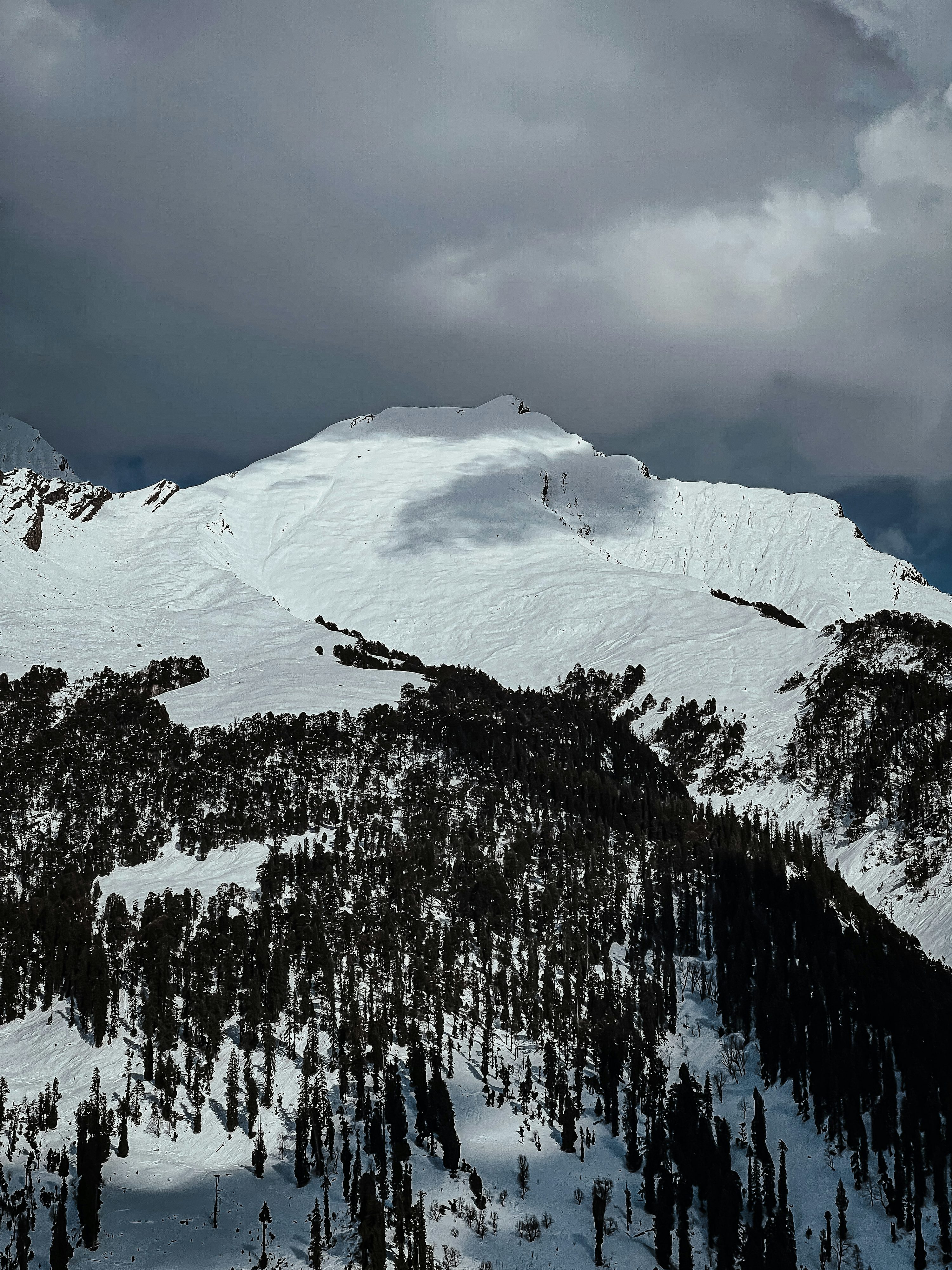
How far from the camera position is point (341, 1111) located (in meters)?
43.3

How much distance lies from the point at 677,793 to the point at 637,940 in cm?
2620

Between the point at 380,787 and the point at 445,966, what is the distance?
24414 millimetres

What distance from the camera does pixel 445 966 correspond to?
5494 cm

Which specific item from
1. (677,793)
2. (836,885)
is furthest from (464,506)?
(836,885)

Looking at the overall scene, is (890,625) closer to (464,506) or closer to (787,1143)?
(787,1143)

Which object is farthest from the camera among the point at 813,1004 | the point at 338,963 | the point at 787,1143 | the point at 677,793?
the point at 677,793

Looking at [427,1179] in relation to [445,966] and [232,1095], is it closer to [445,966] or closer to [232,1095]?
[232,1095]

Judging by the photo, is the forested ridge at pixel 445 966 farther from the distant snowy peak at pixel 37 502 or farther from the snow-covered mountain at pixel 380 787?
the distant snowy peak at pixel 37 502

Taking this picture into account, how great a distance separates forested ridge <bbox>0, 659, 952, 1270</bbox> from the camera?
132 ft

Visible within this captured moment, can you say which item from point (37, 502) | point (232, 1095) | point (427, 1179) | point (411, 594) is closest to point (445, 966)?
point (232, 1095)

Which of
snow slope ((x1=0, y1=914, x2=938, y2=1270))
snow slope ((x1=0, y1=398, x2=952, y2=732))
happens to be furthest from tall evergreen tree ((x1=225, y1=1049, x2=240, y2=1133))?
snow slope ((x1=0, y1=398, x2=952, y2=732))

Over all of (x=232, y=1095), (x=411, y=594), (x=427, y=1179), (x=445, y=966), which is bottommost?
(x=427, y=1179)

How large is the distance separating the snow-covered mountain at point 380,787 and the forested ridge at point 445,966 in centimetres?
37

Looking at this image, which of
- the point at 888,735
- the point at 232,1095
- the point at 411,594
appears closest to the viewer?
the point at 232,1095
